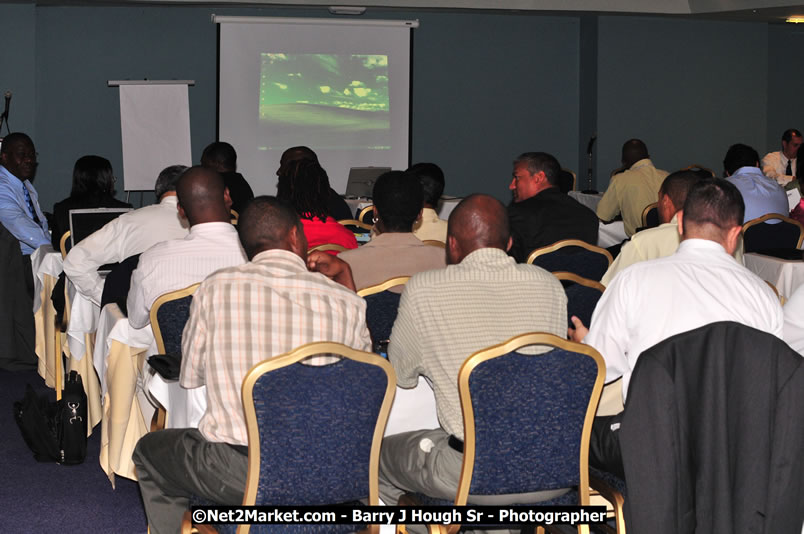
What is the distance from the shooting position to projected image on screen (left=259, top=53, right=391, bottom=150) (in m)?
10.9

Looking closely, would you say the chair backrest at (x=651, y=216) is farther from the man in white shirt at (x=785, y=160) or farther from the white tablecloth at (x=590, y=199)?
the man in white shirt at (x=785, y=160)

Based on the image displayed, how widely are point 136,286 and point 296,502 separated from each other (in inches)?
57.2

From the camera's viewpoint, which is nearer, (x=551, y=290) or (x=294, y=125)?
(x=551, y=290)

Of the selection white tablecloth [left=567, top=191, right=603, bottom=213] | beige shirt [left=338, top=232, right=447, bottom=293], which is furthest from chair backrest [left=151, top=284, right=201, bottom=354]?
white tablecloth [left=567, top=191, right=603, bottom=213]

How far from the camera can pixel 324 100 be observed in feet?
36.2

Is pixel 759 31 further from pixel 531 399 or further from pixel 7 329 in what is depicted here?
pixel 531 399

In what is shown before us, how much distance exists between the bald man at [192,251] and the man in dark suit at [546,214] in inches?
76.0

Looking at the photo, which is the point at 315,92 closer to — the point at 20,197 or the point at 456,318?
the point at 20,197

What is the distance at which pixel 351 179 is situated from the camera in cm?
924

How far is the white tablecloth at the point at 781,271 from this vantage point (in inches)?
211

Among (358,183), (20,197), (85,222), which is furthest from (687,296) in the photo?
(358,183)

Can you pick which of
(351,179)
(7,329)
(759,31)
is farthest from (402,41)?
(7,329)

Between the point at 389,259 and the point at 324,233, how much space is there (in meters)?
1.09

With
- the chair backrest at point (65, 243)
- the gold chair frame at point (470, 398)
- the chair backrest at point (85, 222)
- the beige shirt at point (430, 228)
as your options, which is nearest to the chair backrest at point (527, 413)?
the gold chair frame at point (470, 398)
